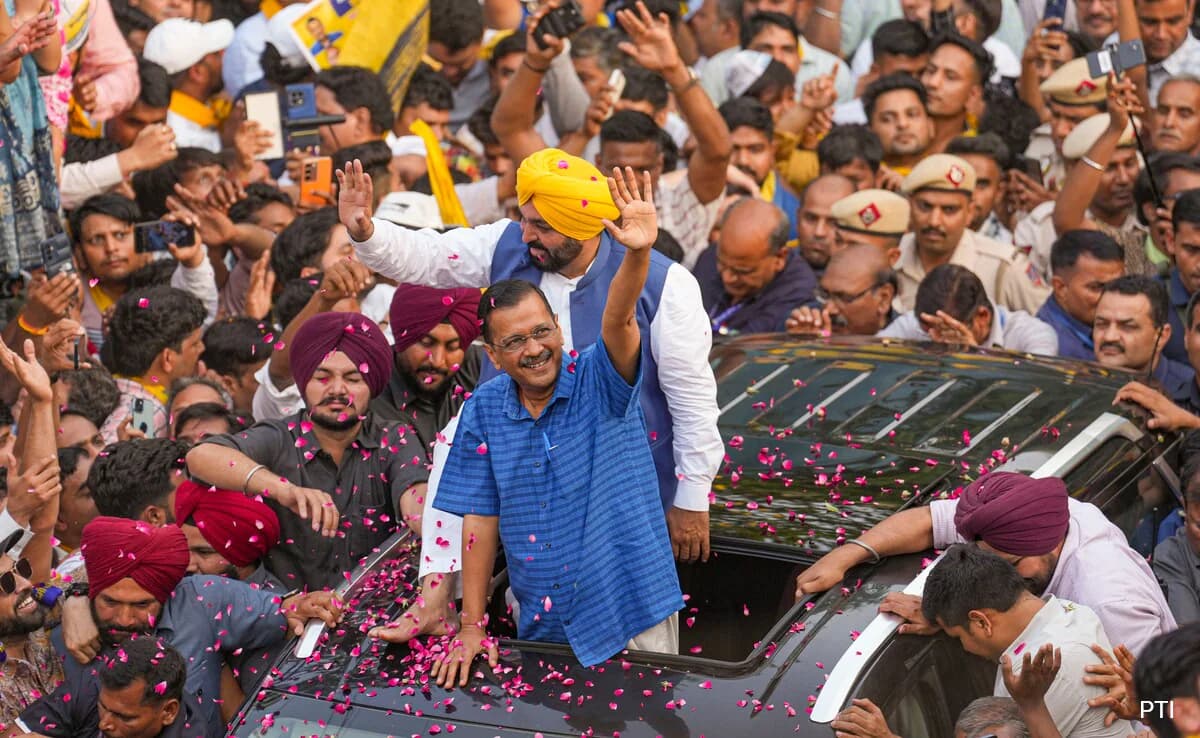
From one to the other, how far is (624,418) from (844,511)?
0.87m

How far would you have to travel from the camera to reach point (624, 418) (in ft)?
18.3

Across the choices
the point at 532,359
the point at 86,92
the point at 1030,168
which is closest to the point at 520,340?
the point at 532,359

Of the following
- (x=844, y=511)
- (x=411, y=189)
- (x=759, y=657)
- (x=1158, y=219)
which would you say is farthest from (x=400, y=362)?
(x=1158, y=219)

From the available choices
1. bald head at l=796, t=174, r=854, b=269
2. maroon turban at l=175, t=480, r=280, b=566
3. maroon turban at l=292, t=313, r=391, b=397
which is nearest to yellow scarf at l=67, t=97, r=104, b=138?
bald head at l=796, t=174, r=854, b=269

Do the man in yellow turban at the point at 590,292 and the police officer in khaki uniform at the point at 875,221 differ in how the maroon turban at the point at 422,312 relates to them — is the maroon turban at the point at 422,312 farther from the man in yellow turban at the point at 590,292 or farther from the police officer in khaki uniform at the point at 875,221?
the police officer in khaki uniform at the point at 875,221

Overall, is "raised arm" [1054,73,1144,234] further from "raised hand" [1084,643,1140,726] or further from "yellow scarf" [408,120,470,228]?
"raised hand" [1084,643,1140,726]

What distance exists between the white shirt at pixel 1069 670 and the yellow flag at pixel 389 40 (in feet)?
22.2

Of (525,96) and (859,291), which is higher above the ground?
(525,96)

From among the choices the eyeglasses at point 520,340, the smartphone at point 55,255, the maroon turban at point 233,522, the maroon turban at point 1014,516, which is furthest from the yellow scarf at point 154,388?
the maroon turban at point 1014,516

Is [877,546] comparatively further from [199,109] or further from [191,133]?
[199,109]

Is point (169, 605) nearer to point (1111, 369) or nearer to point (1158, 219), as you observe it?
point (1111, 369)

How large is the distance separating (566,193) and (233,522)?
172 cm

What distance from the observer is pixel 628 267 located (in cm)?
532

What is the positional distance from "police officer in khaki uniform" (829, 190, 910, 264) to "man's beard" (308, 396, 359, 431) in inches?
162
